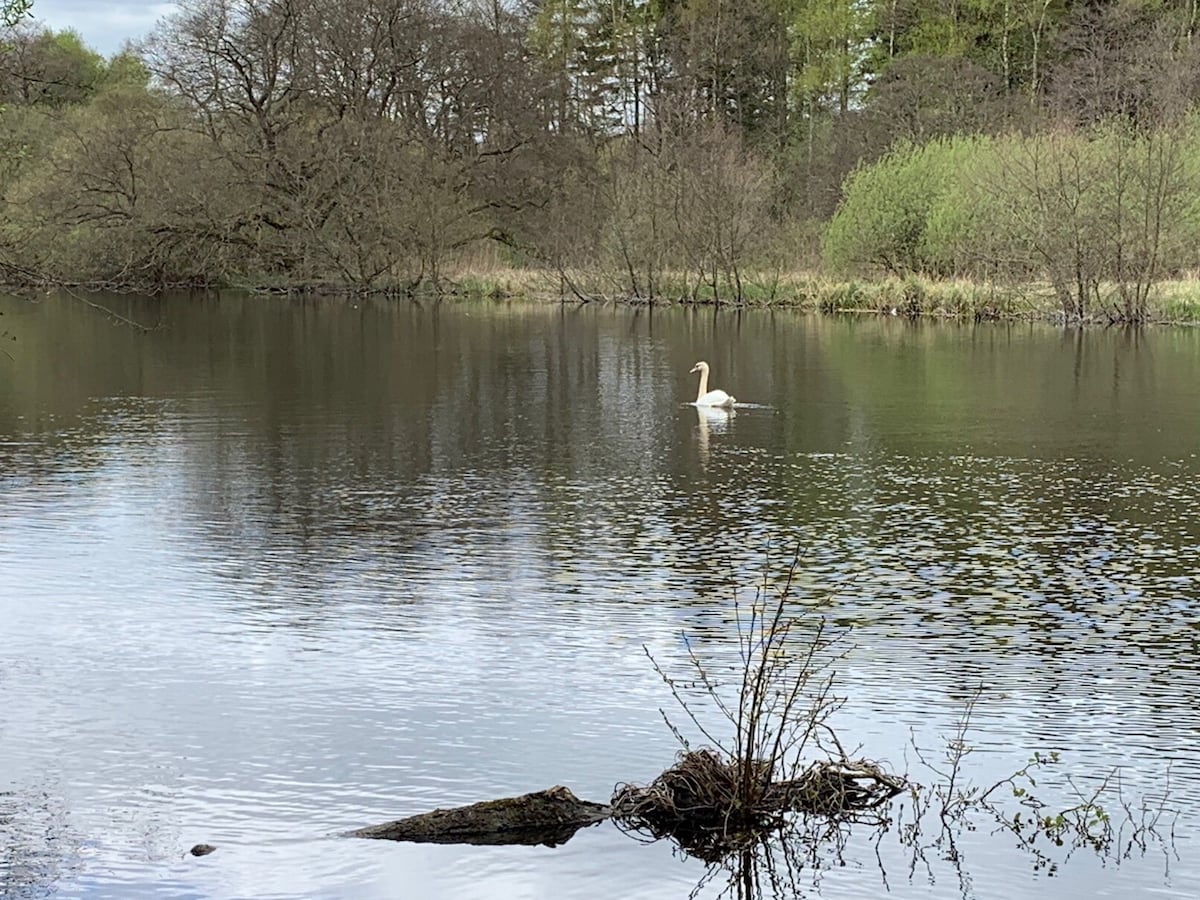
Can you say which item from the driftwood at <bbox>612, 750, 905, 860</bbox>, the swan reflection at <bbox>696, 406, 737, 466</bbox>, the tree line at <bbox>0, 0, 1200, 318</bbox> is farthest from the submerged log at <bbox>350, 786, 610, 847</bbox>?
the tree line at <bbox>0, 0, 1200, 318</bbox>

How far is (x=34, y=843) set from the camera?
674 centimetres

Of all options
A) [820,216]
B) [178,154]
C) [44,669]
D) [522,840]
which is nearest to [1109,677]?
[522,840]

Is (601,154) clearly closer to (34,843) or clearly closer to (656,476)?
(656,476)

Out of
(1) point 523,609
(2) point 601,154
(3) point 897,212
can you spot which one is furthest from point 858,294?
(1) point 523,609

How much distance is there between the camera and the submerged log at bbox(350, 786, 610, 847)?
22.4 feet

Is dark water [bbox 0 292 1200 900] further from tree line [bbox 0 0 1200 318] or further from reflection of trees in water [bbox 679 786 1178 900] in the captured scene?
tree line [bbox 0 0 1200 318]

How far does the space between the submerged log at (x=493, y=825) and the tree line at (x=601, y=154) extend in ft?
113

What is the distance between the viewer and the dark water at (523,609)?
682 cm

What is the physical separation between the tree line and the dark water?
66.4 feet

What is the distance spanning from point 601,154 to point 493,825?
55.0 meters

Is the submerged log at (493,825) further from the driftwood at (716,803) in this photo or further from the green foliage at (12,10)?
the green foliage at (12,10)

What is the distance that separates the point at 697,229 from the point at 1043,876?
42.1 m

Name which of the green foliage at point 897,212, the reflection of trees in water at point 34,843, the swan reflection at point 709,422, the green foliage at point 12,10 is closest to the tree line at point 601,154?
the green foliage at point 897,212

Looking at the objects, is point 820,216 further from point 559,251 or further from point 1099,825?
point 1099,825
